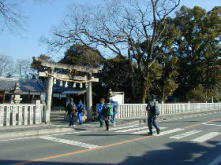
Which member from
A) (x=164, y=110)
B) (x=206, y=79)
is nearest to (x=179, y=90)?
(x=206, y=79)

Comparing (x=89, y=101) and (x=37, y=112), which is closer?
(x=37, y=112)

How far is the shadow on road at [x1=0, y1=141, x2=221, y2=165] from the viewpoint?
656cm

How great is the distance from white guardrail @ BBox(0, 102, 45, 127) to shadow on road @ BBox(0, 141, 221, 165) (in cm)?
717

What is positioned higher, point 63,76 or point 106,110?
point 63,76

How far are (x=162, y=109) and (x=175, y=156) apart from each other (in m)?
17.8

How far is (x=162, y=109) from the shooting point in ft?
81.9

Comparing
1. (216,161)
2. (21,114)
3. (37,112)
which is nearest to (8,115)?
(21,114)

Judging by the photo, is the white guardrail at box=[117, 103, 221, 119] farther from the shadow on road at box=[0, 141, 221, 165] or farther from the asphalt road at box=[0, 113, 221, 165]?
the shadow on road at box=[0, 141, 221, 165]

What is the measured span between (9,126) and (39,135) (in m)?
2.69

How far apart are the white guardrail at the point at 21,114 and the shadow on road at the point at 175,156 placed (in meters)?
7.17

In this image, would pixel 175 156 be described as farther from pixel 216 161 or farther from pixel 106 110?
pixel 106 110

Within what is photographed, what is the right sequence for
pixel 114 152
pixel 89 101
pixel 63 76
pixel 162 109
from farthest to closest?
pixel 162 109 → pixel 89 101 → pixel 63 76 → pixel 114 152

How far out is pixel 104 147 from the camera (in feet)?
27.7

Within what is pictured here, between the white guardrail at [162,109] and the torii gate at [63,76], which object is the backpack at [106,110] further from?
the white guardrail at [162,109]
